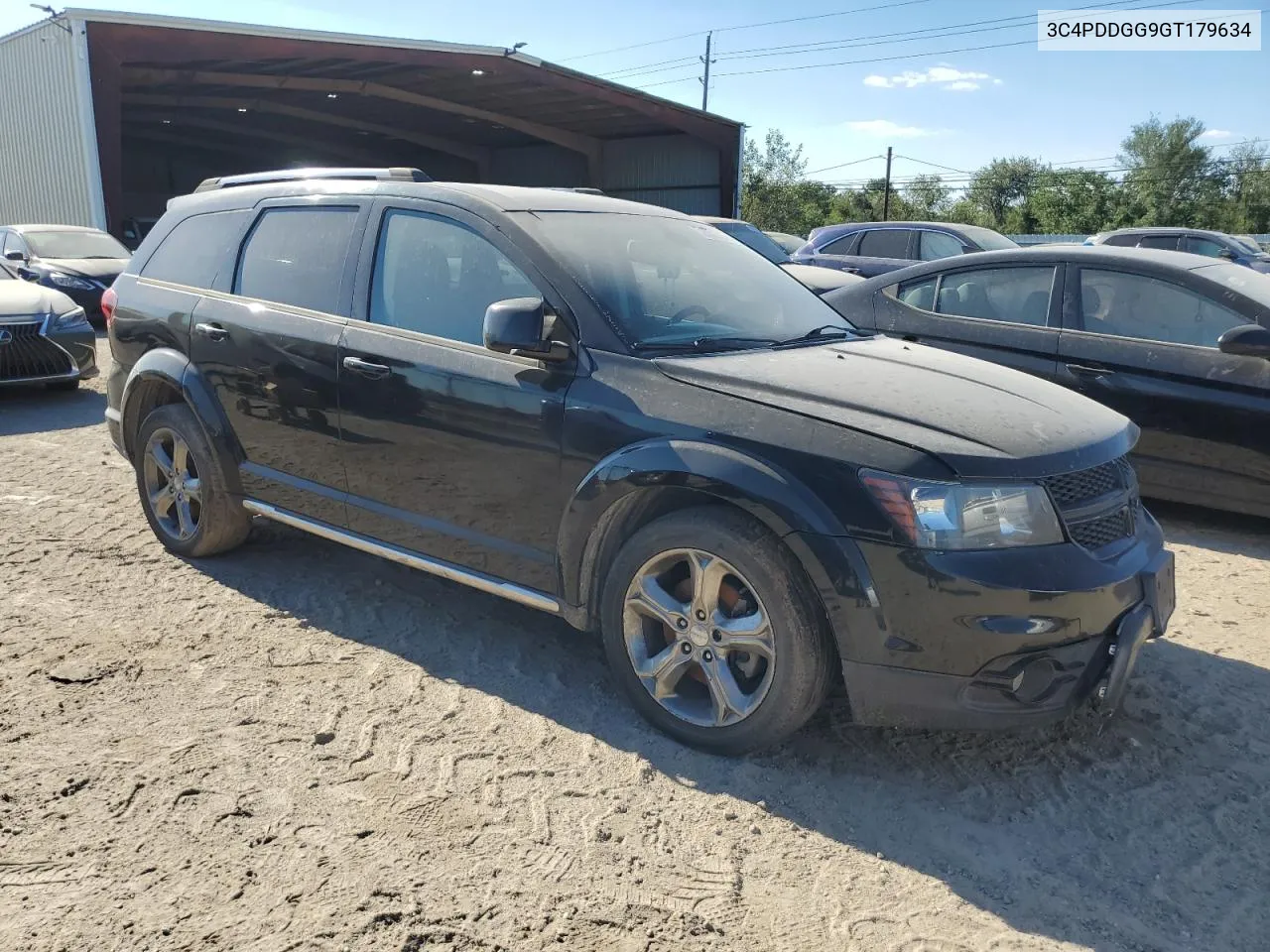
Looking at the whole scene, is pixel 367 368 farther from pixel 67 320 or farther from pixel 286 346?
pixel 67 320

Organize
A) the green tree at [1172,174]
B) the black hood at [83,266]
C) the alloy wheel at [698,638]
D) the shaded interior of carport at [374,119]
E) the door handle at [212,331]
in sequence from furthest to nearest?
1. the green tree at [1172,174]
2. the shaded interior of carport at [374,119]
3. the black hood at [83,266]
4. the door handle at [212,331]
5. the alloy wheel at [698,638]

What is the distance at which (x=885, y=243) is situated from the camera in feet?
43.5

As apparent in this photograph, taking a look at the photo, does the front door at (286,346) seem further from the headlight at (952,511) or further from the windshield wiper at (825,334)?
the headlight at (952,511)

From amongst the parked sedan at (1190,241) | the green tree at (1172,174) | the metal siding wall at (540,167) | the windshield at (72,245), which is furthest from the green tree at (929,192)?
the windshield at (72,245)

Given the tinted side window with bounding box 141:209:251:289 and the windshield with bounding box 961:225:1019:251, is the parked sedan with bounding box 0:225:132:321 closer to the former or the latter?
the tinted side window with bounding box 141:209:251:289

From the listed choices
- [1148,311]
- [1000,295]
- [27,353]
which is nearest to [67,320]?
[27,353]

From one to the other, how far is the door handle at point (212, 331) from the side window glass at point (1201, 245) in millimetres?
17210

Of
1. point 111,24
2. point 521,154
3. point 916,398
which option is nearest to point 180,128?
point 521,154

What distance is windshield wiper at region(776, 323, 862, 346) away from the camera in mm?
3865

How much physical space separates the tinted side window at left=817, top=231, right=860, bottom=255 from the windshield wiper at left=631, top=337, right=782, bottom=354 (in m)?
10.5

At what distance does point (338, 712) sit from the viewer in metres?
3.50

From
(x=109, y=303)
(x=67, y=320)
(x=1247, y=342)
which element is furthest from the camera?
(x=67, y=320)

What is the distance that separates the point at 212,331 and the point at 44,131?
2014 cm

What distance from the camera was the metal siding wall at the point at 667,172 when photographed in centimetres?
3033
